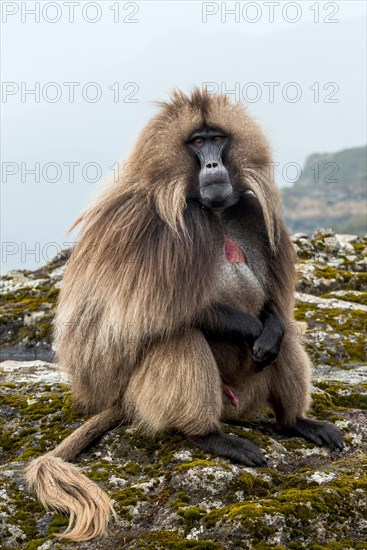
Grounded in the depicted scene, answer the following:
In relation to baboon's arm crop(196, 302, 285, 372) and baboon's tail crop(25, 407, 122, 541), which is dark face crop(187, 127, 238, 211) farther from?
baboon's tail crop(25, 407, 122, 541)

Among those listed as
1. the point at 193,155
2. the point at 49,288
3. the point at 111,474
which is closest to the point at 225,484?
the point at 111,474

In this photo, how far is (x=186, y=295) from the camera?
593cm

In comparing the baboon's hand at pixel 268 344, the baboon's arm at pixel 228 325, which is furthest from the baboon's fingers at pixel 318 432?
the baboon's arm at pixel 228 325

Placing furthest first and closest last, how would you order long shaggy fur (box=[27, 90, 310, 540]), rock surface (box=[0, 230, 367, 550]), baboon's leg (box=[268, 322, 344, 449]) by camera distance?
baboon's leg (box=[268, 322, 344, 449]) → long shaggy fur (box=[27, 90, 310, 540]) → rock surface (box=[0, 230, 367, 550])

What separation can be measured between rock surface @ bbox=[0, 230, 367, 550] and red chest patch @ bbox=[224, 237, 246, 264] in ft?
4.25

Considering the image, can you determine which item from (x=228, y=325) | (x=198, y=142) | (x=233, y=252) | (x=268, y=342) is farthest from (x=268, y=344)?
(x=198, y=142)

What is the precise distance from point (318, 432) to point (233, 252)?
1.57m

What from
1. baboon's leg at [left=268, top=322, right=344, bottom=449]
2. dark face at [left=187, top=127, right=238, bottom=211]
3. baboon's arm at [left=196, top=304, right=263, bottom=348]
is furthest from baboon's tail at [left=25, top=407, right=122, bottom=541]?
dark face at [left=187, top=127, right=238, bottom=211]

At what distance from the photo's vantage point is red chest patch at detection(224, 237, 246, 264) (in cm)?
634

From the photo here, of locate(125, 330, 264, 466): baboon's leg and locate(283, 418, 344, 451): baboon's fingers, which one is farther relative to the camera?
locate(283, 418, 344, 451): baboon's fingers

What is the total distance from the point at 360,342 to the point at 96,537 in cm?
476

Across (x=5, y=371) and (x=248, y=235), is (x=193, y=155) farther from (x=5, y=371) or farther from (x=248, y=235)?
(x=5, y=371)

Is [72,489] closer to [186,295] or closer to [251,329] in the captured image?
[186,295]

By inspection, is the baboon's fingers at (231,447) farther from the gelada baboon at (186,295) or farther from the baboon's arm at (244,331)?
the baboon's arm at (244,331)
